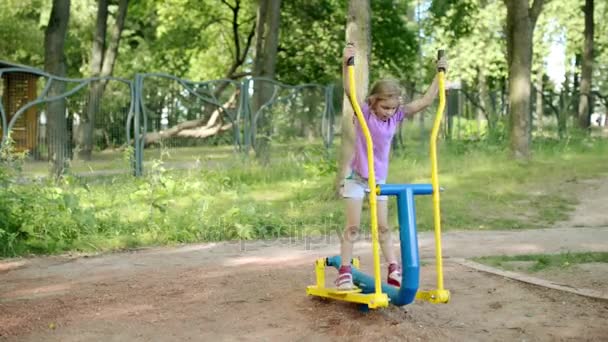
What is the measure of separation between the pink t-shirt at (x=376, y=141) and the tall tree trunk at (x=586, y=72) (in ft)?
70.4

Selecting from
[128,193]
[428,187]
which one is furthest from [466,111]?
[428,187]

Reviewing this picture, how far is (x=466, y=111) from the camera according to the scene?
24531mm

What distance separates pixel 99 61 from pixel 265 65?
6.98m

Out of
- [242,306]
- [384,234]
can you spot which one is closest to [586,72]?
[384,234]

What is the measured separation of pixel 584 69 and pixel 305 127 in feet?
38.8

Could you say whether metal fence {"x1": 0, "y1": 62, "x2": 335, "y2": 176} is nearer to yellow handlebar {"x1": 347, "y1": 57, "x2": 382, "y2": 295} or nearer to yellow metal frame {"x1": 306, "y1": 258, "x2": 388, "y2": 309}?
yellow metal frame {"x1": 306, "y1": 258, "x2": 388, "y2": 309}

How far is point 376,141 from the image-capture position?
19.2 feet

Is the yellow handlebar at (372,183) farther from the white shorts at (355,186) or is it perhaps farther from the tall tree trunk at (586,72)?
the tall tree trunk at (586,72)

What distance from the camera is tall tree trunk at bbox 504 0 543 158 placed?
17.4m

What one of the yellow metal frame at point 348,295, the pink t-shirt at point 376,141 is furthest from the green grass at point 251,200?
the pink t-shirt at point 376,141

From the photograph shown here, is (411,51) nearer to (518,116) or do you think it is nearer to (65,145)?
(518,116)

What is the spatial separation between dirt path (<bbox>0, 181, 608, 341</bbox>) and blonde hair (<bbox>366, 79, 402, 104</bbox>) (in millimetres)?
1380

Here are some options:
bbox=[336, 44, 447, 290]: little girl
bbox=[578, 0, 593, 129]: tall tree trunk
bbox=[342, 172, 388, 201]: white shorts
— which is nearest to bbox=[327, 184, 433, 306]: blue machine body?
bbox=[336, 44, 447, 290]: little girl

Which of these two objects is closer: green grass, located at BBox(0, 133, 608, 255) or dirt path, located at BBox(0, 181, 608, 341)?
dirt path, located at BBox(0, 181, 608, 341)
